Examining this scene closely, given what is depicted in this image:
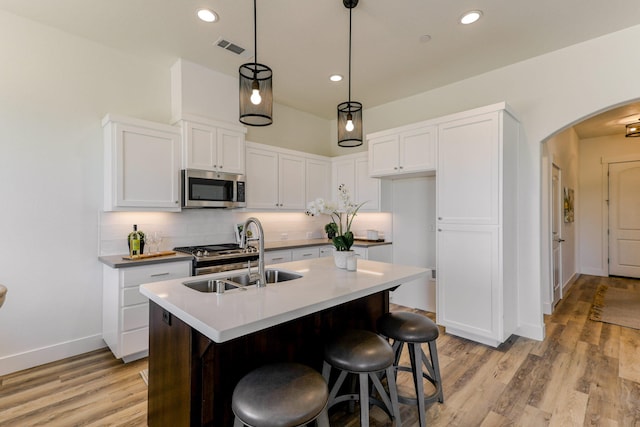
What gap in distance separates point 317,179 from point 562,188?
3959mm

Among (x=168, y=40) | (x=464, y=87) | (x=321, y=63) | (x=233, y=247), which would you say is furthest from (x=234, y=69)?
(x=464, y=87)

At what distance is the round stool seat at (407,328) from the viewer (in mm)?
1973

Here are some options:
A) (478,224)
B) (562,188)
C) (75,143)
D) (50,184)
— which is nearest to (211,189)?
(75,143)

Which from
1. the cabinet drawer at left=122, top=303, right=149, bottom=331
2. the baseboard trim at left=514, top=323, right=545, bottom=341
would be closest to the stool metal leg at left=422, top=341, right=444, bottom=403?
the baseboard trim at left=514, top=323, right=545, bottom=341

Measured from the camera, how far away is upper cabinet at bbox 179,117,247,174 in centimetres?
339

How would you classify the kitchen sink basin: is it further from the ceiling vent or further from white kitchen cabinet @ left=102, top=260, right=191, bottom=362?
the ceiling vent

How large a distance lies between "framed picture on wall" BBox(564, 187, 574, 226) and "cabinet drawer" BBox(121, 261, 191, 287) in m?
5.91

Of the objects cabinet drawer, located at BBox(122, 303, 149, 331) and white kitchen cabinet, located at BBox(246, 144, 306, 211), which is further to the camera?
white kitchen cabinet, located at BBox(246, 144, 306, 211)

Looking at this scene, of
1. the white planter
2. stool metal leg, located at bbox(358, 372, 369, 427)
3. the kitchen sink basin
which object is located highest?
the white planter

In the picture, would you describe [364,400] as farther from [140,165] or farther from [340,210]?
[140,165]

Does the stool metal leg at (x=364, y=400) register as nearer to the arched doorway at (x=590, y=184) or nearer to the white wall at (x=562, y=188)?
the white wall at (x=562, y=188)

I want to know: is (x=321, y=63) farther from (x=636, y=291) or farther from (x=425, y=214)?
(x=636, y=291)

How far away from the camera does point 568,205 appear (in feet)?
18.1

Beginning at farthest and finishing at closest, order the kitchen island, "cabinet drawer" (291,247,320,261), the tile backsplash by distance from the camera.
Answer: "cabinet drawer" (291,247,320,261) < the tile backsplash < the kitchen island
